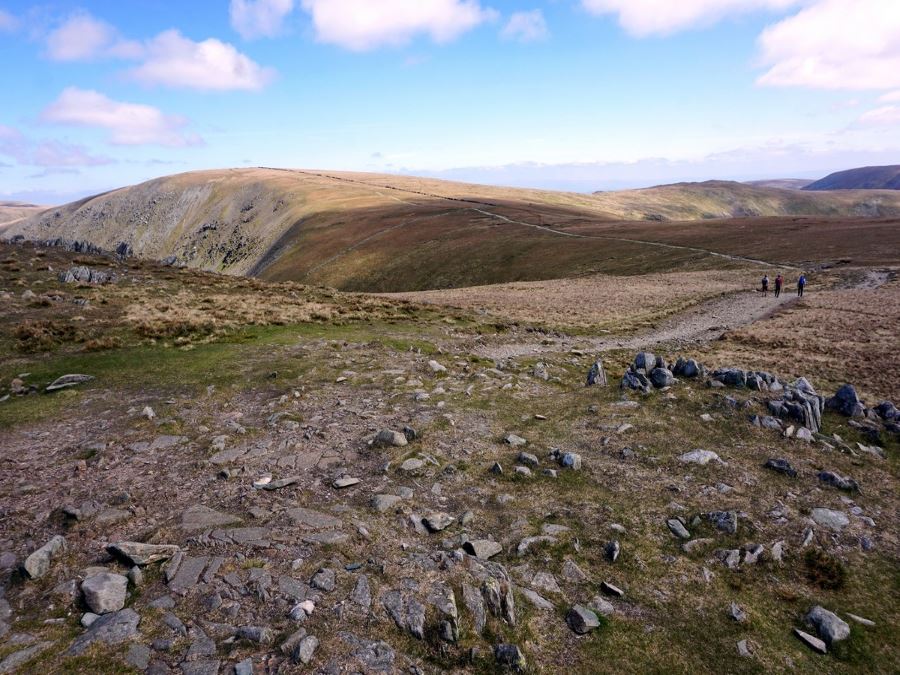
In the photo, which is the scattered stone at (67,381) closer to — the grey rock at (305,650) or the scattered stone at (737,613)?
the grey rock at (305,650)

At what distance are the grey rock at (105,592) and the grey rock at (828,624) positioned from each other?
11.0m

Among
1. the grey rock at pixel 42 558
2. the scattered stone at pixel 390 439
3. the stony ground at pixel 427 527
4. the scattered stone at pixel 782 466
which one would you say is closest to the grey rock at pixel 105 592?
the stony ground at pixel 427 527

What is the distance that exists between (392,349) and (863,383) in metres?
21.1

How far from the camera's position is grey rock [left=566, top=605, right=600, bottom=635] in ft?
24.7

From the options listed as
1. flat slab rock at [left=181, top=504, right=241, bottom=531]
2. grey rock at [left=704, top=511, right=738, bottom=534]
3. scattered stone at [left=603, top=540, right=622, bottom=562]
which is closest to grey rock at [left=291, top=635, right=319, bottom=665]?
flat slab rock at [left=181, top=504, right=241, bottom=531]

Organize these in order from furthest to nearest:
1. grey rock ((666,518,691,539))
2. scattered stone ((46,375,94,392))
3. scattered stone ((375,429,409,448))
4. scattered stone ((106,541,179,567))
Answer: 1. scattered stone ((46,375,94,392))
2. scattered stone ((375,429,409,448))
3. grey rock ((666,518,691,539))
4. scattered stone ((106,541,179,567))

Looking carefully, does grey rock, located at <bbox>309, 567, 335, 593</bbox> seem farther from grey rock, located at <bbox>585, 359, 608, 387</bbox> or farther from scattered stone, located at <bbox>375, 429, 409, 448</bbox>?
grey rock, located at <bbox>585, 359, 608, 387</bbox>

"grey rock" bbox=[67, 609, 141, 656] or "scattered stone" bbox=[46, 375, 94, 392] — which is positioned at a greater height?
"scattered stone" bbox=[46, 375, 94, 392]

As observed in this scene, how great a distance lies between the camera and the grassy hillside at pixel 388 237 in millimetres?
79125

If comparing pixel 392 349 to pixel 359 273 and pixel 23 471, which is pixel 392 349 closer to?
pixel 23 471

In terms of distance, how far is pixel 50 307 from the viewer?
88.4 feet

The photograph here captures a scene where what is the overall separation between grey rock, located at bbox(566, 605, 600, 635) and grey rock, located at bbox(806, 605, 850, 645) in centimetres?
357

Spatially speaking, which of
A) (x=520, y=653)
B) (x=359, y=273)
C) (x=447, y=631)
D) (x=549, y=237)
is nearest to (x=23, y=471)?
(x=447, y=631)

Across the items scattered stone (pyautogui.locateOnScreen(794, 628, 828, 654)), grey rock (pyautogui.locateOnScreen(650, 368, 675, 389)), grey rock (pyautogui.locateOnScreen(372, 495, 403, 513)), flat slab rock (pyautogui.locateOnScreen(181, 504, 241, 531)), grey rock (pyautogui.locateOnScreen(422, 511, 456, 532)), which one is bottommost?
scattered stone (pyautogui.locateOnScreen(794, 628, 828, 654))
